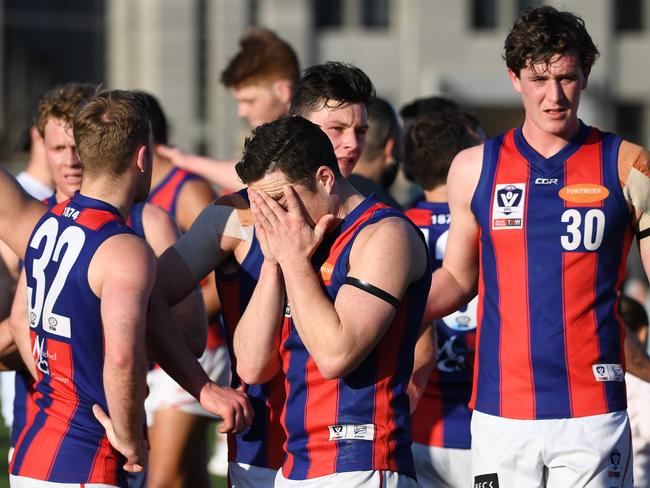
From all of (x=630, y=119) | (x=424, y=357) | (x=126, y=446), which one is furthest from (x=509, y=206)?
(x=630, y=119)

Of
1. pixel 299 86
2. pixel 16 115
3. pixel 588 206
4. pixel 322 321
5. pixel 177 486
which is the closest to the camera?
pixel 322 321

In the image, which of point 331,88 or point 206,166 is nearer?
point 331,88

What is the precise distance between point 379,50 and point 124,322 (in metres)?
27.1

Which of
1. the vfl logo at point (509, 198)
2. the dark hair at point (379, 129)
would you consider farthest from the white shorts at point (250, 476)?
the dark hair at point (379, 129)

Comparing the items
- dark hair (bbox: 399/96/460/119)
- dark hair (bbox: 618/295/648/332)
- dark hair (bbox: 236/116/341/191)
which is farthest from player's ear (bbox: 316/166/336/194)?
dark hair (bbox: 618/295/648/332)

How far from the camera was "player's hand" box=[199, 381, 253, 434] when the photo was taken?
412cm

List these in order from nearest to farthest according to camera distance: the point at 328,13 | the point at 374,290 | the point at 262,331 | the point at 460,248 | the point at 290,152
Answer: the point at 374,290 → the point at 290,152 → the point at 262,331 → the point at 460,248 → the point at 328,13

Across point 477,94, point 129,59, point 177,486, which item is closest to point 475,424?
point 177,486

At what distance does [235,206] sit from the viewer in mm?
4402

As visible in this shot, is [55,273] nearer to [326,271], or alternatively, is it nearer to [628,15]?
[326,271]

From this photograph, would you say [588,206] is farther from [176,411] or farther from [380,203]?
[176,411]

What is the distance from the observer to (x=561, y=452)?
14.2ft

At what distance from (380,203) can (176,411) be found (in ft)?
9.92

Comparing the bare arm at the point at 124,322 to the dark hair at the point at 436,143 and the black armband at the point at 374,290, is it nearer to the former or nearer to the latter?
the black armband at the point at 374,290
